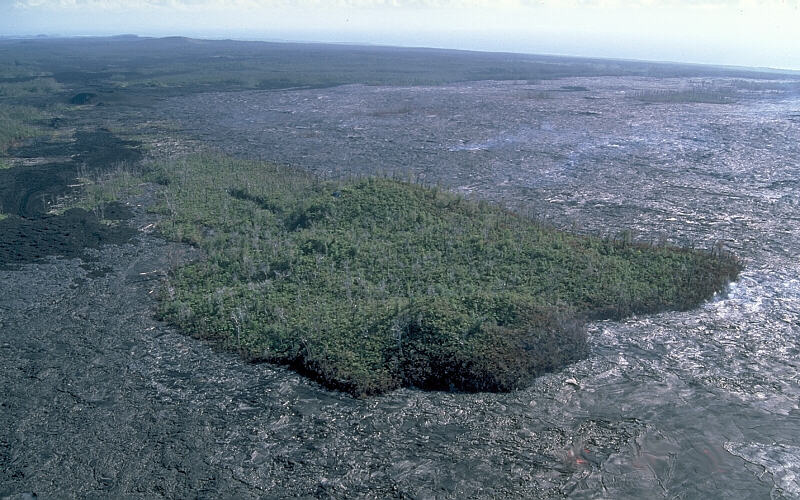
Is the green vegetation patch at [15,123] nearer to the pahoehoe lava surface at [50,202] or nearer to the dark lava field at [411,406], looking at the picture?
the pahoehoe lava surface at [50,202]

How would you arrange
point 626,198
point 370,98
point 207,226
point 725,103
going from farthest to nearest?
point 370,98 → point 725,103 → point 626,198 → point 207,226

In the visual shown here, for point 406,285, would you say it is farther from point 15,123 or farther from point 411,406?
point 15,123

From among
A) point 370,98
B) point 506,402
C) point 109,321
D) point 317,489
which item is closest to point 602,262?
point 506,402

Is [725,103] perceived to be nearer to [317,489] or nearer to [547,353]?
[547,353]

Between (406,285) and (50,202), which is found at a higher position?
(406,285)

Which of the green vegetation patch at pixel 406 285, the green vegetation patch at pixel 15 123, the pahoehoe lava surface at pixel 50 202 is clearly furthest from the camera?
the green vegetation patch at pixel 15 123

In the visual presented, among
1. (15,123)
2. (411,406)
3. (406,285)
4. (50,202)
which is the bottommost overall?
(411,406)

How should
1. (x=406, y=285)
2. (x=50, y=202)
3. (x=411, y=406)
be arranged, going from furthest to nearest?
1. (x=50, y=202)
2. (x=406, y=285)
3. (x=411, y=406)

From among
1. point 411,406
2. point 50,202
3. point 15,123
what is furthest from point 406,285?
point 15,123

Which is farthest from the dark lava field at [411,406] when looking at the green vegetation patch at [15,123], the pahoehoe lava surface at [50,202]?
the green vegetation patch at [15,123]
